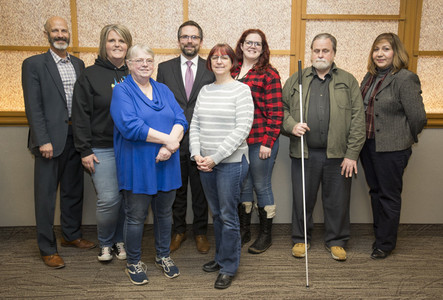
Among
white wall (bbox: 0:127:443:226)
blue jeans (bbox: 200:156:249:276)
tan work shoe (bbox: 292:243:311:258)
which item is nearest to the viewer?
blue jeans (bbox: 200:156:249:276)

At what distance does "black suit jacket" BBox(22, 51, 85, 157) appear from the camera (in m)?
2.38

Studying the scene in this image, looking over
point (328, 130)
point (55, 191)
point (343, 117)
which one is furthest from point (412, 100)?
point (55, 191)

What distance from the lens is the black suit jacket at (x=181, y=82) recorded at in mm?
2592

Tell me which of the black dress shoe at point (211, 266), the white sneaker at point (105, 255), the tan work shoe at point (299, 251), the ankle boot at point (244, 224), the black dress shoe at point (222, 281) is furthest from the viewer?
the ankle boot at point (244, 224)

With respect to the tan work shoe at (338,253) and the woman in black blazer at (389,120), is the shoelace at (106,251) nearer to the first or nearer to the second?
the tan work shoe at (338,253)

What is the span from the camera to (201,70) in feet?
8.66

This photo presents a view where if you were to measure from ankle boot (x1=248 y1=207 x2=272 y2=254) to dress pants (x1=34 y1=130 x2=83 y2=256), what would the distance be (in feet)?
4.77

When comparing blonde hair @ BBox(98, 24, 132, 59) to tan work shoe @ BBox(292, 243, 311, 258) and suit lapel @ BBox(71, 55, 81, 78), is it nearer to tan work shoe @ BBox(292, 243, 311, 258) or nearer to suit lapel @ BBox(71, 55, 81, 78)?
suit lapel @ BBox(71, 55, 81, 78)

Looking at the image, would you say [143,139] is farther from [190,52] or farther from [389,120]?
[389,120]

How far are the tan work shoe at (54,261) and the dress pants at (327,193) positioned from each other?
1759 millimetres

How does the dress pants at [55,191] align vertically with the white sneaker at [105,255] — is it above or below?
above

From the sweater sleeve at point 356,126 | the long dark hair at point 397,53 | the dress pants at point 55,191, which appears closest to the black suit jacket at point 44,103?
the dress pants at point 55,191

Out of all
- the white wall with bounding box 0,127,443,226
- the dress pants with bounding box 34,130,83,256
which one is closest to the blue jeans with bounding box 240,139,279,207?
the white wall with bounding box 0,127,443,226

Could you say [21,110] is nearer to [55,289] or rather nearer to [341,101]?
[55,289]
